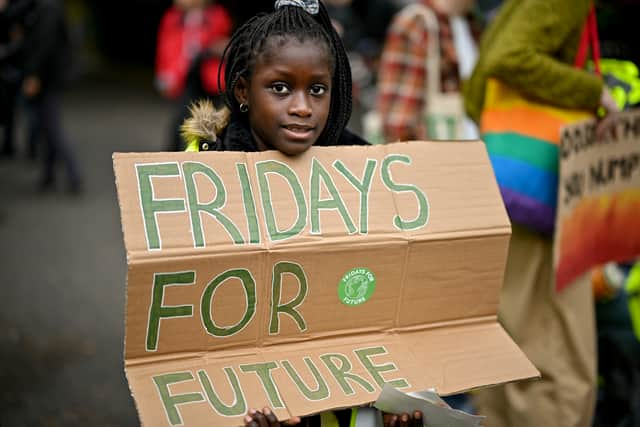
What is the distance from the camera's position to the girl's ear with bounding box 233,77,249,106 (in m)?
2.18

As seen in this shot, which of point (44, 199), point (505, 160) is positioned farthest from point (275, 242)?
point (44, 199)

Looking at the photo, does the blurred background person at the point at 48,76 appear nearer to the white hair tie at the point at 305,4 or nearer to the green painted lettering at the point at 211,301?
the white hair tie at the point at 305,4

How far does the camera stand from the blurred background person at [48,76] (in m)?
6.05

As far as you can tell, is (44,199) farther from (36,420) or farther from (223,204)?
(223,204)

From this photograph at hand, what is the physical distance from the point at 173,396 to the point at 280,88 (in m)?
0.85

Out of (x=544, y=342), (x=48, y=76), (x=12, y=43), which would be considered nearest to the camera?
(x=544, y=342)

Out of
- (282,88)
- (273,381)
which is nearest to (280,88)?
(282,88)

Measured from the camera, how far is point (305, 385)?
6.07 feet

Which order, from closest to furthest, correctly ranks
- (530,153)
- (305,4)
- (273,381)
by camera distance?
(273,381), (305,4), (530,153)

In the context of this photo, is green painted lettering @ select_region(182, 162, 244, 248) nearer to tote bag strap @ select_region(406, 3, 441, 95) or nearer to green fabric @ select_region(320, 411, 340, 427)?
green fabric @ select_region(320, 411, 340, 427)

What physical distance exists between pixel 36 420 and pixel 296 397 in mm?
2075

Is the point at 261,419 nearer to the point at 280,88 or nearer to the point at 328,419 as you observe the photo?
the point at 328,419

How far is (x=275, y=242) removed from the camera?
1.87 m

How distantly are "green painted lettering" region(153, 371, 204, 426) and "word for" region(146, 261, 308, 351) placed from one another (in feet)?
0.26
